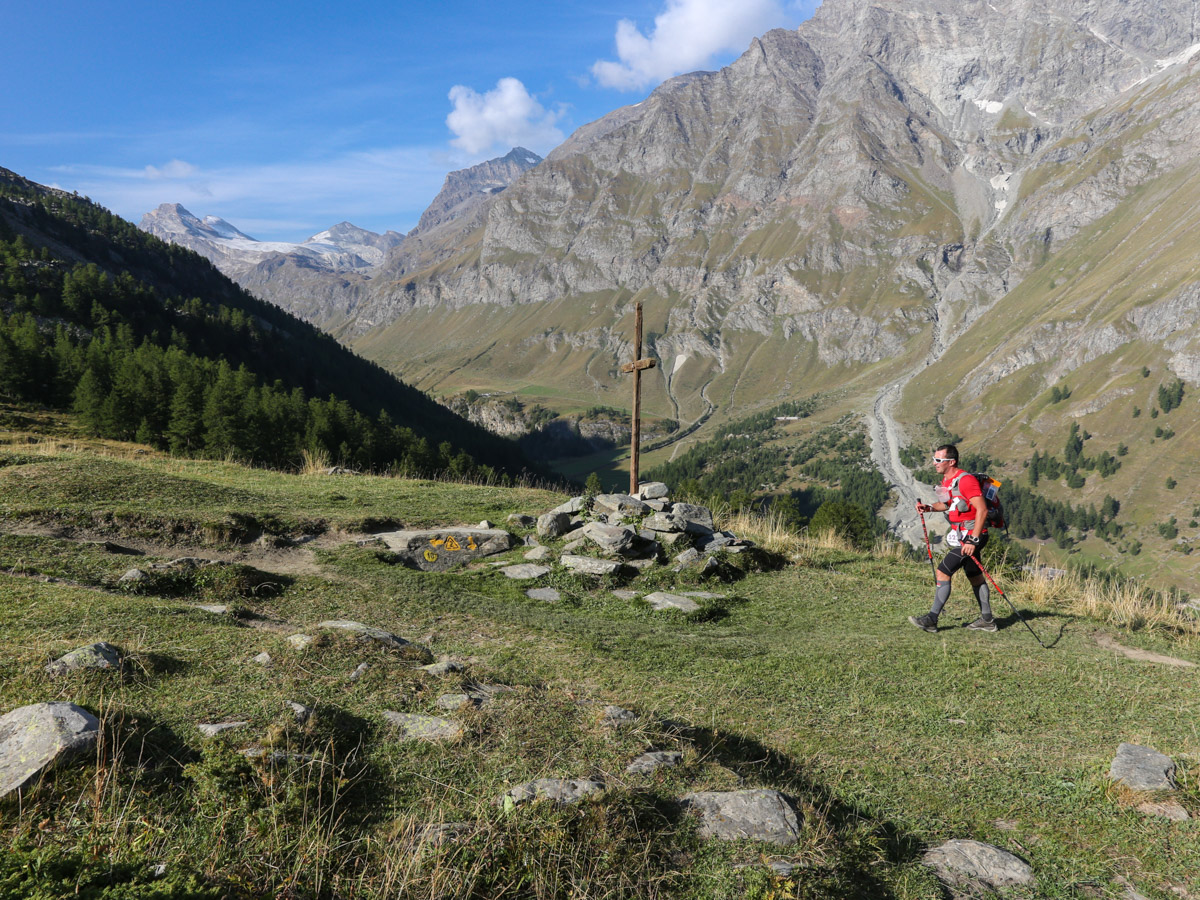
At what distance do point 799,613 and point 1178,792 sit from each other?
23.7 feet

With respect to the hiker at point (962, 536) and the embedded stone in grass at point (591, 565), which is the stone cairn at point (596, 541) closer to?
the embedded stone in grass at point (591, 565)

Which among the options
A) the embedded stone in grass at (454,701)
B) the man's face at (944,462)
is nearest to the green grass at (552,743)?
the embedded stone in grass at (454,701)

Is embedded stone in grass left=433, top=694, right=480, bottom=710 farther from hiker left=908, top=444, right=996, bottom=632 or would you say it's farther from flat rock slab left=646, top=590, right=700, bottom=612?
hiker left=908, top=444, right=996, bottom=632

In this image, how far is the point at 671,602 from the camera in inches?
508

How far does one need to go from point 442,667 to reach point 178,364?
6607cm

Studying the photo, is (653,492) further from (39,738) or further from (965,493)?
(39,738)

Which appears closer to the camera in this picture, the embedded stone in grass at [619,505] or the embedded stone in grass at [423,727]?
the embedded stone in grass at [423,727]

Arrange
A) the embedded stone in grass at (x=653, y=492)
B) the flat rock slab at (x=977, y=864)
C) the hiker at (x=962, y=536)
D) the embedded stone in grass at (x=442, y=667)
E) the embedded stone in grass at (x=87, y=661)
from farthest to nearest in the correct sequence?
the embedded stone in grass at (x=653, y=492) < the hiker at (x=962, y=536) < the embedded stone in grass at (x=442, y=667) < the embedded stone in grass at (x=87, y=661) < the flat rock slab at (x=977, y=864)

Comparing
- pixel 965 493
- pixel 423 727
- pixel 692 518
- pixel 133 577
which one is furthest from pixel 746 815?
pixel 692 518

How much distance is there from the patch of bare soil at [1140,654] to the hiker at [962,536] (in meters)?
1.83

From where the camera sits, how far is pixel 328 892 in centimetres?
365

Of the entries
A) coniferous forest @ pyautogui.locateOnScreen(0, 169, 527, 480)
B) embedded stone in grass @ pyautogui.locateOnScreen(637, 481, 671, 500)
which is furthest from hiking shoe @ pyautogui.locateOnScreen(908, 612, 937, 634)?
coniferous forest @ pyautogui.locateOnScreen(0, 169, 527, 480)

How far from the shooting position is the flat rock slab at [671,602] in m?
12.7

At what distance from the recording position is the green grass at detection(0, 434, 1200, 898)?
390 centimetres
